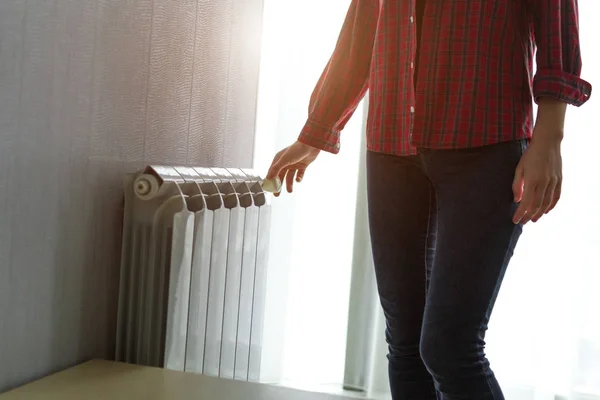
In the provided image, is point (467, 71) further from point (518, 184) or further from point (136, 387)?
point (136, 387)

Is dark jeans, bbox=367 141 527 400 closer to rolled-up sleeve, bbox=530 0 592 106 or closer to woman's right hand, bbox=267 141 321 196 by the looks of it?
rolled-up sleeve, bbox=530 0 592 106

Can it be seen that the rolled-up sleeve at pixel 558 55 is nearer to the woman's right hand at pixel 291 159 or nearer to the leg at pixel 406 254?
the leg at pixel 406 254

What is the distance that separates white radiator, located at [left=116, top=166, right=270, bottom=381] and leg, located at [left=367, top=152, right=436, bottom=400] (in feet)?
1.72

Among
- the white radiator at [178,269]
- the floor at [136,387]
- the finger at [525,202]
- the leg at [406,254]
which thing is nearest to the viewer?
the finger at [525,202]

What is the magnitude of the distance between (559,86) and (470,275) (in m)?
0.30

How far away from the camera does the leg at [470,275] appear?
100 centimetres

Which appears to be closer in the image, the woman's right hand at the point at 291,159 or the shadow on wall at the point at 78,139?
the shadow on wall at the point at 78,139

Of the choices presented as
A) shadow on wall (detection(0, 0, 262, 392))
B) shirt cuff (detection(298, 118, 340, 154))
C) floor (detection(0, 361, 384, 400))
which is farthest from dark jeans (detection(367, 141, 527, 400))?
shadow on wall (detection(0, 0, 262, 392))

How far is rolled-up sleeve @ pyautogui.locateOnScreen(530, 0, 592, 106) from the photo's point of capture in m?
1.03

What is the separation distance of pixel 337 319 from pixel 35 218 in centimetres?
143

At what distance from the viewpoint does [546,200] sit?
1.01 m

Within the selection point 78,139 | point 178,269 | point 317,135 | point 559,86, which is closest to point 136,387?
point 178,269

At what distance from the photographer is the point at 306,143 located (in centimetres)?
136

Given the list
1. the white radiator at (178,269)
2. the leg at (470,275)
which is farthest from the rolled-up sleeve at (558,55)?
the white radiator at (178,269)
